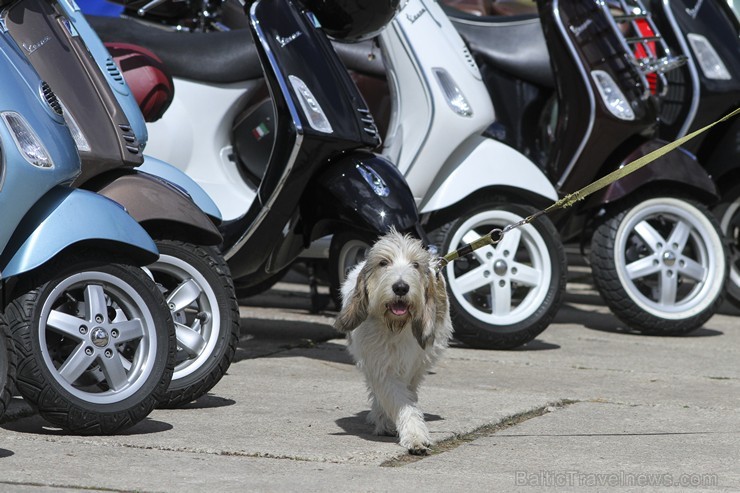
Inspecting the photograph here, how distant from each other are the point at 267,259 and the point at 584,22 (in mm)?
2120

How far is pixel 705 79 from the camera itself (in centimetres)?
711

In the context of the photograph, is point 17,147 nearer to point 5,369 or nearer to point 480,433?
point 5,369

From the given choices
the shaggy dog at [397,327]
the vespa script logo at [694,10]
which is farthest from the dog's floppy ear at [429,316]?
the vespa script logo at [694,10]

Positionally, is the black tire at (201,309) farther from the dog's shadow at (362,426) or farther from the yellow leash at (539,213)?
the yellow leash at (539,213)

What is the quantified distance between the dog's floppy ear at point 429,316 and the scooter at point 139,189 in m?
0.82

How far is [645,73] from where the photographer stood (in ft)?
22.1

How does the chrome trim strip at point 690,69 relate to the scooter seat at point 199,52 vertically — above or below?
below

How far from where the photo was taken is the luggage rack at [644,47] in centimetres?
668

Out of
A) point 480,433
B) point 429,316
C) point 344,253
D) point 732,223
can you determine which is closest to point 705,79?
point 732,223

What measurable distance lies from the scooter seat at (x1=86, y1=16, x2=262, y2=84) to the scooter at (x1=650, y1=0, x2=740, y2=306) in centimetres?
225

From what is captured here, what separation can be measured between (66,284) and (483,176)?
2.61 metres

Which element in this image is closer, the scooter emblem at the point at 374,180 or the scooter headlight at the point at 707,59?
the scooter emblem at the point at 374,180

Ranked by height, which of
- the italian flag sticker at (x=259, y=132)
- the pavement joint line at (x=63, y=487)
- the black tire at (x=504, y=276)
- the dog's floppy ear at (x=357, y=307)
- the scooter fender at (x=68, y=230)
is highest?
the scooter fender at (x=68, y=230)

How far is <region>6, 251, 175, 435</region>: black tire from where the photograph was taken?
396 cm
